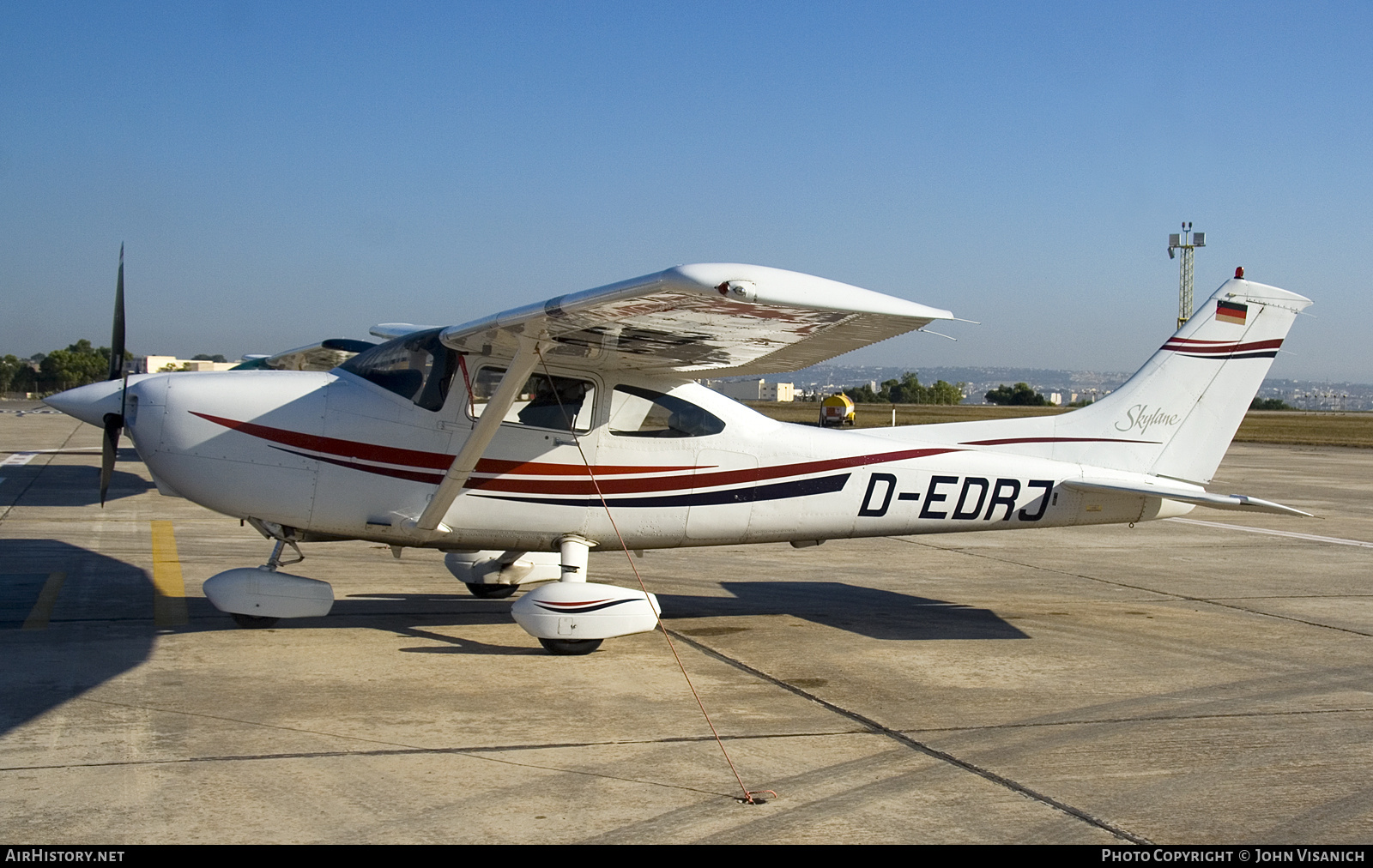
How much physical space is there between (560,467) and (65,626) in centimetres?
353

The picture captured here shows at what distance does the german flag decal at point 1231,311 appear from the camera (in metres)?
9.15

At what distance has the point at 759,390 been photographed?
409ft

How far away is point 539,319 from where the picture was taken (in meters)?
6.39

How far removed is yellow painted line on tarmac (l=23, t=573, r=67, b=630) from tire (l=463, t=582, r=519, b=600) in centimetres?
306

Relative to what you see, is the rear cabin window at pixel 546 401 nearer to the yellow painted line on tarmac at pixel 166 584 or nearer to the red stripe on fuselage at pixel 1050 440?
the yellow painted line on tarmac at pixel 166 584

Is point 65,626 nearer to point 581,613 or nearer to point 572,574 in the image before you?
point 572,574

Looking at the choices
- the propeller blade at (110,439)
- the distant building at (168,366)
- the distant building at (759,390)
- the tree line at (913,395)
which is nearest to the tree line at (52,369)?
the distant building at (168,366)

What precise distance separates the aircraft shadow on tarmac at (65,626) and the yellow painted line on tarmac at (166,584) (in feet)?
0.28

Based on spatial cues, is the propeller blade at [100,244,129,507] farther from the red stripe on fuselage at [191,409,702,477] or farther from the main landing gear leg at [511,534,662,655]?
the main landing gear leg at [511,534,662,655]

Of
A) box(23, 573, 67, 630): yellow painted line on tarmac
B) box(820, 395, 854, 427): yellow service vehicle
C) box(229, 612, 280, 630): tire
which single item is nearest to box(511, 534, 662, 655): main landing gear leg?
box(229, 612, 280, 630): tire

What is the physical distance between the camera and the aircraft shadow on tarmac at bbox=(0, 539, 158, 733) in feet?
19.3
